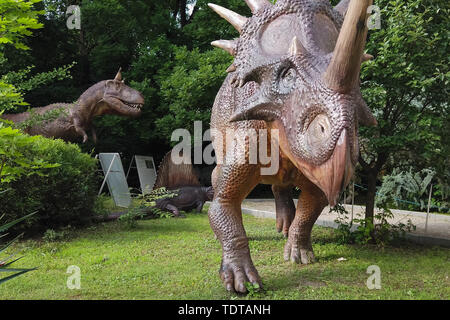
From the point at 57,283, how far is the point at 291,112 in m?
2.58

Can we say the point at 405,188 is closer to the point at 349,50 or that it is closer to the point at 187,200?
the point at 187,200

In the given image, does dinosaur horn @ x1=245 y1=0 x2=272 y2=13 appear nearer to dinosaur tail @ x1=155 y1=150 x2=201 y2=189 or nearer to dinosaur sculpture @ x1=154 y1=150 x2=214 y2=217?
dinosaur sculpture @ x1=154 y1=150 x2=214 y2=217

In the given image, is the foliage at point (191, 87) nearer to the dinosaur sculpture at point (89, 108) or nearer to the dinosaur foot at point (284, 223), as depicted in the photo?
the dinosaur sculpture at point (89, 108)

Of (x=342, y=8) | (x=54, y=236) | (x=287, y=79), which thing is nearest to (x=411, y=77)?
(x=342, y=8)

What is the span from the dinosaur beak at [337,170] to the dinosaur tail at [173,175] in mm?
6573

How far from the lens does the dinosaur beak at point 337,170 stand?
205 centimetres

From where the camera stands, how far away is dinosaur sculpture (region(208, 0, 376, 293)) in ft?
6.89

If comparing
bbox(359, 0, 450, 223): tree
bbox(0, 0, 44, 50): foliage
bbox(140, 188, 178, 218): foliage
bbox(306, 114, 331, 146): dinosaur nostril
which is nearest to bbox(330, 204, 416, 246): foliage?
bbox(359, 0, 450, 223): tree

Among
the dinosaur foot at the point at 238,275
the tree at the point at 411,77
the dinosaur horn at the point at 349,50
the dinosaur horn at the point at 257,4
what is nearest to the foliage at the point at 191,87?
the tree at the point at 411,77

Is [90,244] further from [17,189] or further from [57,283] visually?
[57,283]

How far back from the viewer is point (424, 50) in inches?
171

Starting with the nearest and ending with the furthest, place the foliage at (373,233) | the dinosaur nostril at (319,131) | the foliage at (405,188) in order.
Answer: the dinosaur nostril at (319,131)
the foliage at (373,233)
the foliage at (405,188)

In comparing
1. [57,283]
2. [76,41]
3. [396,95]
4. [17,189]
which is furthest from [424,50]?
[76,41]

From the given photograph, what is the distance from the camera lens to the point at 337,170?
2.07m
